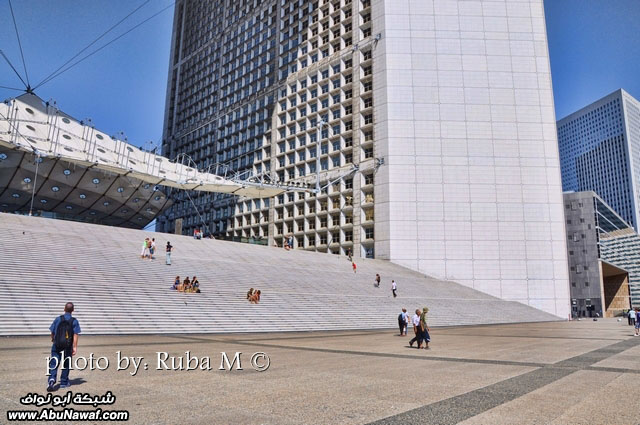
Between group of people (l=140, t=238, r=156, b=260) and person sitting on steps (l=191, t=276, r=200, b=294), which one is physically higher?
group of people (l=140, t=238, r=156, b=260)

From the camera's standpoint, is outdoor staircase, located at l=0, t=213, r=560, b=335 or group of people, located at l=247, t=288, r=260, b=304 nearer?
outdoor staircase, located at l=0, t=213, r=560, b=335

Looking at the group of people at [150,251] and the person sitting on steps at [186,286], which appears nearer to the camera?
the person sitting on steps at [186,286]

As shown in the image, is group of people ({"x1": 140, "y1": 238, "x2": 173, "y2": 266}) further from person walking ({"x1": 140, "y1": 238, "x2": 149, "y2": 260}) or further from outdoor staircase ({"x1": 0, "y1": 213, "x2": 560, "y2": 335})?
outdoor staircase ({"x1": 0, "y1": 213, "x2": 560, "y2": 335})

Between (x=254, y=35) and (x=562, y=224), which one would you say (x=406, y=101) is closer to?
(x=562, y=224)

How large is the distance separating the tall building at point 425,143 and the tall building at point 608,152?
134 meters

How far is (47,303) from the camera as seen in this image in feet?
64.0

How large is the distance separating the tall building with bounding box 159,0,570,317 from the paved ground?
43.1m

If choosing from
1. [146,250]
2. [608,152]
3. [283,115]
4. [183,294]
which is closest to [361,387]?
[183,294]

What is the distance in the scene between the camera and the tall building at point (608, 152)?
170 metres

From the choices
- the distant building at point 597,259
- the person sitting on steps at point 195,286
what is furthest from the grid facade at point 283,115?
the distant building at point 597,259

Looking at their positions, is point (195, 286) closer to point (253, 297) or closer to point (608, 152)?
point (253, 297)

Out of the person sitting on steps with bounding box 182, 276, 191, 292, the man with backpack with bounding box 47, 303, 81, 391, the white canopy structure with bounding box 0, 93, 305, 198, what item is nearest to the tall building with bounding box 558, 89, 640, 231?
the white canopy structure with bounding box 0, 93, 305, 198

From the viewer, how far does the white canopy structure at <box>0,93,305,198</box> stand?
47.8 metres

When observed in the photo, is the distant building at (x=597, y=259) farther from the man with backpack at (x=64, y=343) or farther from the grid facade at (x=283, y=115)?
the man with backpack at (x=64, y=343)
